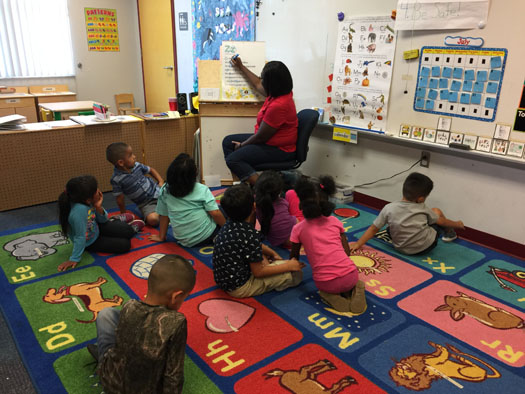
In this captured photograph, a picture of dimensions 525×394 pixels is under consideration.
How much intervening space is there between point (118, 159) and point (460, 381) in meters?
2.60

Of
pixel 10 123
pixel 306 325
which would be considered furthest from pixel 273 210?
pixel 10 123

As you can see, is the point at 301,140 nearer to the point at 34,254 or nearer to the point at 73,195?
the point at 73,195

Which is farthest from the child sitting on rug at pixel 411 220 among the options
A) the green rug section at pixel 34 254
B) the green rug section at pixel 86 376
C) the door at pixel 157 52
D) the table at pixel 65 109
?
the door at pixel 157 52

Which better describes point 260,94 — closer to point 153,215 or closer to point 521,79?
point 153,215

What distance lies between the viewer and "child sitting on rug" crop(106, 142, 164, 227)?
3.16m

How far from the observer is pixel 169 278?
140 cm

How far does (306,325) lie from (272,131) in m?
1.85

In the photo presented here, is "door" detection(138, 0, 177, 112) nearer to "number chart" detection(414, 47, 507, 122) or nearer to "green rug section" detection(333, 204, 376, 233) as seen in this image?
"green rug section" detection(333, 204, 376, 233)

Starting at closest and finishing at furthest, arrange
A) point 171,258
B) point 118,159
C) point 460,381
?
point 171,258, point 460,381, point 118,159

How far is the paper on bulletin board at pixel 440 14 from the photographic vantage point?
2.76 meters

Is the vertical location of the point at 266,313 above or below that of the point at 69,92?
below

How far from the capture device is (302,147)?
3596mm

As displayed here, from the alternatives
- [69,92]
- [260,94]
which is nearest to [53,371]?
[260,94]

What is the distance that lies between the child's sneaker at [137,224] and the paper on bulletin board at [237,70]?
1.52 m
